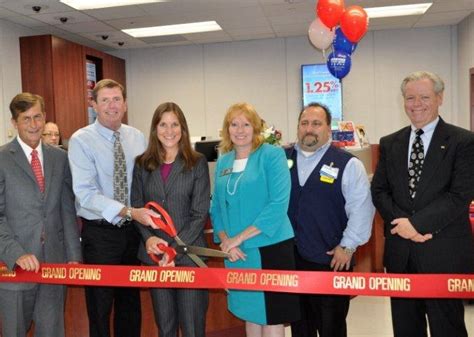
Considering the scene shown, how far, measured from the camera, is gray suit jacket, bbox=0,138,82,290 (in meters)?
2.36

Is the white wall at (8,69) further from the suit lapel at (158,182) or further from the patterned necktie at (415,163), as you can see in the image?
the patterned necktie at (415,163)

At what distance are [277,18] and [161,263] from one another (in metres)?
6.33

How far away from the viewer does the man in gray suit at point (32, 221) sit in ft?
7.80

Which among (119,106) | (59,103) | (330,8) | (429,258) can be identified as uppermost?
(330,8)

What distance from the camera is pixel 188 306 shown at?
2387mm

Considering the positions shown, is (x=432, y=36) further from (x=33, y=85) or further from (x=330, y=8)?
(x=33, y=85)

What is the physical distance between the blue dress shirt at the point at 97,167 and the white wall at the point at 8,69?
5.31m

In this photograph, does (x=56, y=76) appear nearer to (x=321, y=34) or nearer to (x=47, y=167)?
(x=321, y=34)

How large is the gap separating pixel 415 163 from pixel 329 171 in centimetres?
43

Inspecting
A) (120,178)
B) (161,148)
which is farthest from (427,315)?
(120,178)

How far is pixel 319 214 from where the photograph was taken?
8.36 feet

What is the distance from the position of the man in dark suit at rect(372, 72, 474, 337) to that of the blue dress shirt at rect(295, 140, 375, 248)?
10cm

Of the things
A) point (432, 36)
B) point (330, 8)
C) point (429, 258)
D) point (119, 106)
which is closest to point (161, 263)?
point (119, 106)

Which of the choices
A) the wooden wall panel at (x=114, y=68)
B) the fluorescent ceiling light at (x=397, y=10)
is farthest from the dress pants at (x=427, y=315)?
the wooden wall panel at (x=114, y=68)
